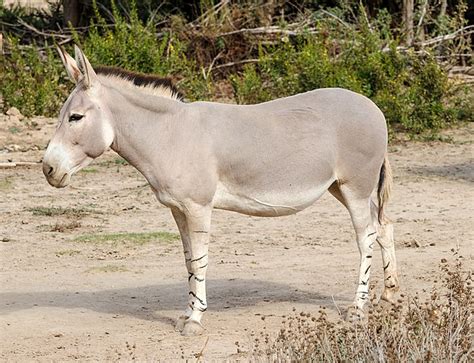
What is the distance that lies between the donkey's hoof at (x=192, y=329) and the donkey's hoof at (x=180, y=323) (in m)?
0.08

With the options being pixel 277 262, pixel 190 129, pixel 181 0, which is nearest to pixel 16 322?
pixel 190 129

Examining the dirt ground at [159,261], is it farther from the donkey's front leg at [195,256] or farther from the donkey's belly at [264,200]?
the donkey's belly at [264,200]

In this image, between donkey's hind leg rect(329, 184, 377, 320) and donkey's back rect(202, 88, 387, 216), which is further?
donkey's hind leg rect(329, 184, 377, 320)

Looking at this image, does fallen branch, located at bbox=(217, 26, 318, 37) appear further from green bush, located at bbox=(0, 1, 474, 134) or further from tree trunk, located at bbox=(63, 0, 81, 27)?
tree trunk, located at bbox=(63, 0, 81, 27)

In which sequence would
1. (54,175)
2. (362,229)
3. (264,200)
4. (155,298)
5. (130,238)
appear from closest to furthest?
1. (54,175)
2. (264,200)
3. (362,229)
4. (155,298)
5. (130,238)

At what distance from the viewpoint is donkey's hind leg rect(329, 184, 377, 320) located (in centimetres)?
Answer: 750

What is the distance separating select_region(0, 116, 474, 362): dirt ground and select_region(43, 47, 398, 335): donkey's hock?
0.54 meters

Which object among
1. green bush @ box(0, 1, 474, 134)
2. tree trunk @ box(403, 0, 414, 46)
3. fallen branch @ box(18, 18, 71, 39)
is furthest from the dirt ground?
fallen branch @ box(18, 18, 71, 39)

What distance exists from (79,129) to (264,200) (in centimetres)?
136

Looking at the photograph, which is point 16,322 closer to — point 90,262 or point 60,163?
point 60,163

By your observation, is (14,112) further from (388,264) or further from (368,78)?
(388,264)

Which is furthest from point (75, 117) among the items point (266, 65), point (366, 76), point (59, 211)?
point (266, 65)

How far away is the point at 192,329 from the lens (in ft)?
23.2

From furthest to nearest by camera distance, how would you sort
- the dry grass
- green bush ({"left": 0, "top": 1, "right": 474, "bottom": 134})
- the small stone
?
the small stone → green bush ({"left": 0, "top": 1, "right": 474, "bottom": 134}) → the dry grass
